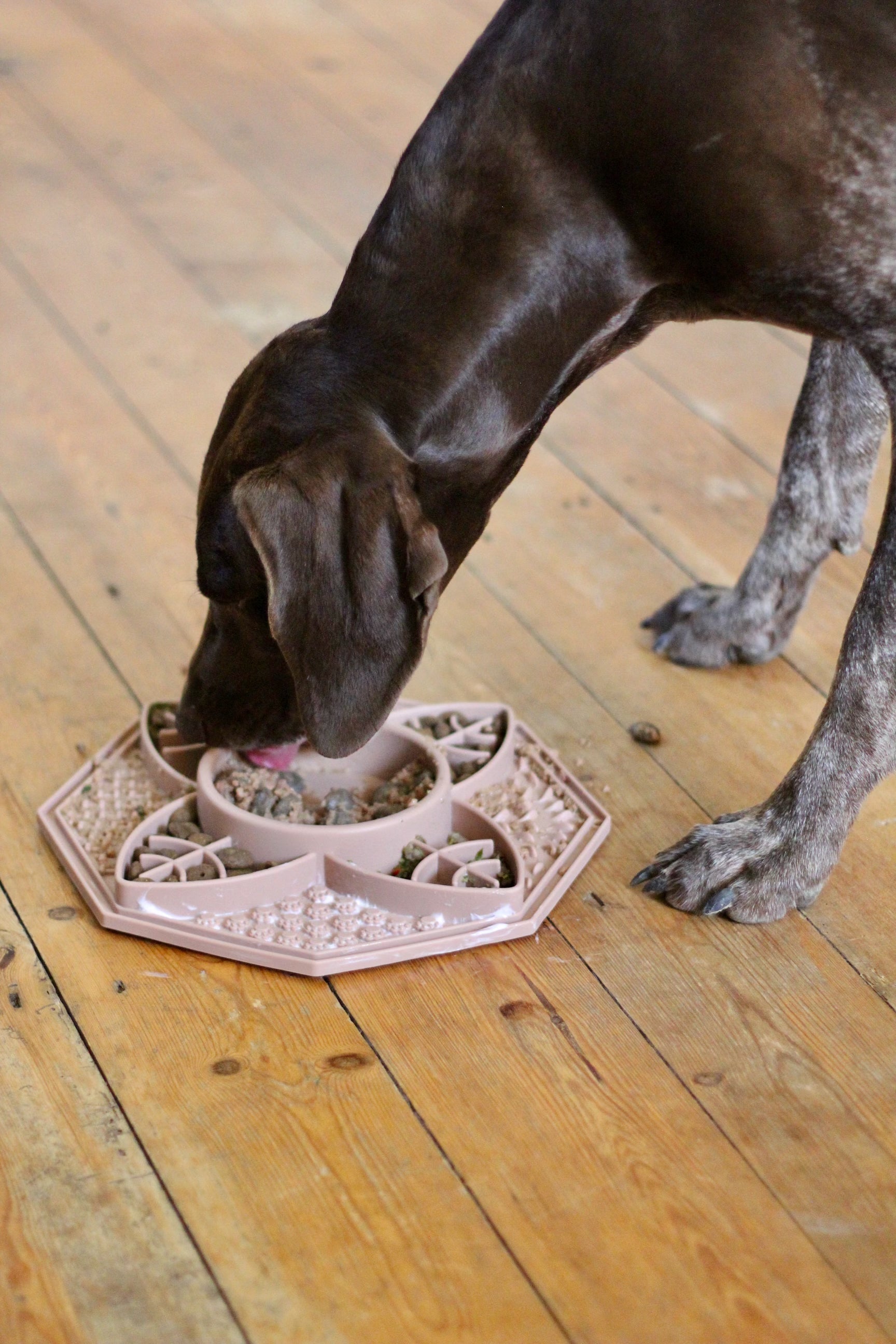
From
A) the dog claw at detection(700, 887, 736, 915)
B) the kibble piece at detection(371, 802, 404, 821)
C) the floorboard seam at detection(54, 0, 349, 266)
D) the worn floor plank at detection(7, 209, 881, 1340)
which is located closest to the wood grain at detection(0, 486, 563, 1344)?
the worn floor plank at detection(7, 209, 881, 1340)

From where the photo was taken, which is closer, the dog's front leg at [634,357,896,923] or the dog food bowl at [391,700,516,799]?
the dog's front leg at [634,357,896,923]

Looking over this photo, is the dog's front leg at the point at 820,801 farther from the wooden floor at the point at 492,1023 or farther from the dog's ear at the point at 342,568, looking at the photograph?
the dog's ear at the point at 342,568

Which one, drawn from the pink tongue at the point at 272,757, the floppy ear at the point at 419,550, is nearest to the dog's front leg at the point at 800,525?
the pink tongue at the point at 272,757

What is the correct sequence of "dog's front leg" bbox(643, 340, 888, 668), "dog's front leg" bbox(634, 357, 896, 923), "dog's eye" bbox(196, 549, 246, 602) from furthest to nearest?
"dog's front leg" bbox(643, 340, 888, 668) → "dog's front leg" bbox(634, 357, 896, 923) → "dog's eye" bbox(196, 549, 246, 602)

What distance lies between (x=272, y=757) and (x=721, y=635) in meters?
0.95

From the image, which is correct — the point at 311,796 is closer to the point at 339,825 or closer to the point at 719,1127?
the point at 339,825

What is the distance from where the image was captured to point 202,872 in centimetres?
234

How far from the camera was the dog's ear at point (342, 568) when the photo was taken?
6.61ft

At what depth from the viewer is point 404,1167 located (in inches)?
77.0

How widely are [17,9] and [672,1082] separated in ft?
17.5

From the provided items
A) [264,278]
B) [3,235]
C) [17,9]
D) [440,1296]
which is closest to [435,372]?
[440,1296]

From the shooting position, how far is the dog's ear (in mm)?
2014

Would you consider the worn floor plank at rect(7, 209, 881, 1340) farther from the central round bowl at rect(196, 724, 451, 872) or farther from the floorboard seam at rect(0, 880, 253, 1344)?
the central round bowl at rect(196, 724, 451, 872)

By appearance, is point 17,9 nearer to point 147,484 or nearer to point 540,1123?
point 147,484
